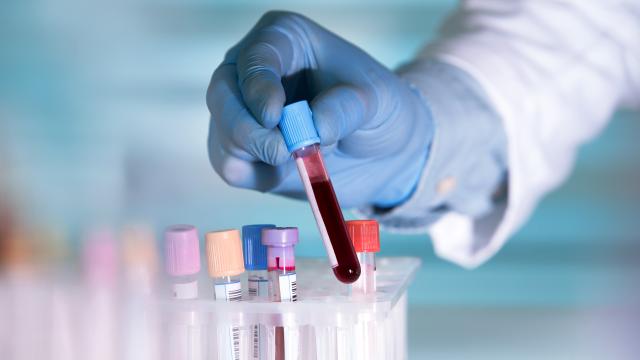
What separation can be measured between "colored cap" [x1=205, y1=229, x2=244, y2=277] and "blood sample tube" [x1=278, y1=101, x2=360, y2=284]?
80 mm

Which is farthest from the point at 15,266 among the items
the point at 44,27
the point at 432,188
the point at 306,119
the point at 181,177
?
the point at 44,27

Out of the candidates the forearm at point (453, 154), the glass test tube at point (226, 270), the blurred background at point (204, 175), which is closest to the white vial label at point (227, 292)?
the glass test tube at point (226, 270)

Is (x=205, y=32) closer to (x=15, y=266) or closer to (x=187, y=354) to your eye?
(x=15, y=266)

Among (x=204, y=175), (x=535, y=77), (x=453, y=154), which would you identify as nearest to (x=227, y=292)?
(x=453, y=154)

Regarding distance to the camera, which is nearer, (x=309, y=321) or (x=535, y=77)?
(x=309, y=321)

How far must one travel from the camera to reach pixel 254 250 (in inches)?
27.5

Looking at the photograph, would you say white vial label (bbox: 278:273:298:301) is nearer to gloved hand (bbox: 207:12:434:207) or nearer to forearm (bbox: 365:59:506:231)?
gloved hand (bbox: 207:12:434:207)

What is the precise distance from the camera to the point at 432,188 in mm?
1054

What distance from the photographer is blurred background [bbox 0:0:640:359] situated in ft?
5.48

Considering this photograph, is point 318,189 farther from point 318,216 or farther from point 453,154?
point 453,154

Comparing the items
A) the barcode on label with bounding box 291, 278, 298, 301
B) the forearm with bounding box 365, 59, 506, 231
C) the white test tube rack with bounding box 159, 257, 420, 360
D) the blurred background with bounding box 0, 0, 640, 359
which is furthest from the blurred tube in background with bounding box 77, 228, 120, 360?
the blurred background with bounding box 0, 0, 640, 359

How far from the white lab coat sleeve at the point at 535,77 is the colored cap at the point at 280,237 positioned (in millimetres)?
422

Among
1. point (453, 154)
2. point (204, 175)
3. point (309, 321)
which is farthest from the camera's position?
point (204, 175)

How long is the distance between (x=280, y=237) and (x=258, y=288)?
5 centimetres
